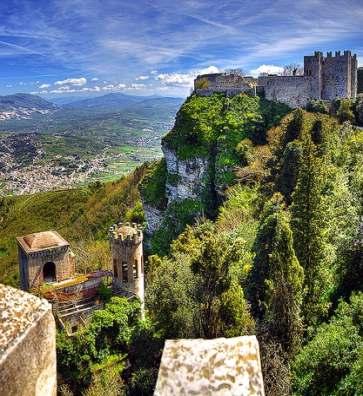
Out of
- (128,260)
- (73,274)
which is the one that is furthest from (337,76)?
(73,274)

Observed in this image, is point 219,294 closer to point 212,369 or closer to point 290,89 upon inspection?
point 212,369

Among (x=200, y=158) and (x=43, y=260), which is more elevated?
(x=200, y=158)

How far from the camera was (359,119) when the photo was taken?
43.4 meters

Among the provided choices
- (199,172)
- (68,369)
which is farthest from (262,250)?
(199,172)

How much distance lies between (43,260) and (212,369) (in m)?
26.5

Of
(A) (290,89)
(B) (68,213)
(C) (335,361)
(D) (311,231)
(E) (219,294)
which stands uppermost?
(A) (290,89)

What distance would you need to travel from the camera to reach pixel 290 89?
Result: 2047 inches

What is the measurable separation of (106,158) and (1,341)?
7768 inches

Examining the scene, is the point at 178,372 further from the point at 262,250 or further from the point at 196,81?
the point at 196,81

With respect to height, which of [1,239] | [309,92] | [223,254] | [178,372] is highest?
[309,92]

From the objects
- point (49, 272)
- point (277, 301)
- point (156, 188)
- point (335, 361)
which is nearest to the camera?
point (335, 361)

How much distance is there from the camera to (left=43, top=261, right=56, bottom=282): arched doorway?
92.1 feet

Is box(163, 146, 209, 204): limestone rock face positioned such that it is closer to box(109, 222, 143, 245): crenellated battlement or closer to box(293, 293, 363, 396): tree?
box(109, 222, 143, 245): crenellated battlement

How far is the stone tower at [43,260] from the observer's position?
27141 millimetres
